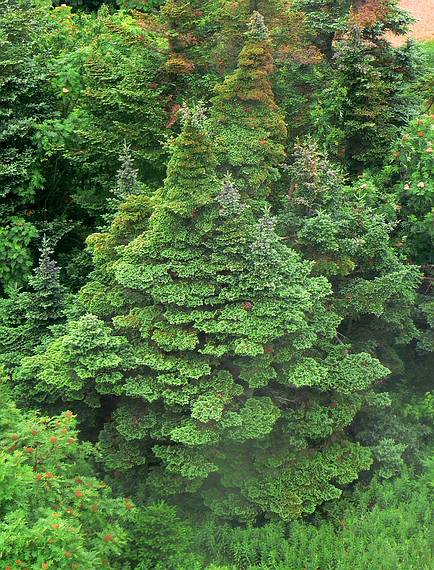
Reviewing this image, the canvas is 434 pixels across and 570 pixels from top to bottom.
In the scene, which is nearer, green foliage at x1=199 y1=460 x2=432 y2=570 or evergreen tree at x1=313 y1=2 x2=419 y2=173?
green foliage at x1=199 y1=460 x2=432 y2=570

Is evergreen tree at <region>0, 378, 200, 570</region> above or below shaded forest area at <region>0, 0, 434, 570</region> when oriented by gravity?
below

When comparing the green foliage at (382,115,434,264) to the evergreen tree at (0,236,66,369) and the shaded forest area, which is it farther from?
the evergreen tree at (0,236,66,369)

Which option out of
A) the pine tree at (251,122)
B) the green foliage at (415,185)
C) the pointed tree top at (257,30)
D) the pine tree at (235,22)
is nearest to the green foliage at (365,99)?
the green foliage at (415,185)

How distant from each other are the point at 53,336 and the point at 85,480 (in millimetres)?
2462

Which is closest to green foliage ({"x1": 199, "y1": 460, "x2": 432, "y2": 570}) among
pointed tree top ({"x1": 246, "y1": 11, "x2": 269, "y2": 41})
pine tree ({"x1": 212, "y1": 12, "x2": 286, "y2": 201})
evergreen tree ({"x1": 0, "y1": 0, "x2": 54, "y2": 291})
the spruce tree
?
the spruce tree

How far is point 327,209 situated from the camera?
8.02m

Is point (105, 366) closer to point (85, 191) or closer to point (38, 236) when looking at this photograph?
point (38, 236)

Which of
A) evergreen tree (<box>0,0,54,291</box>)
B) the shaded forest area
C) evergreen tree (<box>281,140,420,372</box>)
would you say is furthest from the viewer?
evergreen tree (<box>0,0,54,291</box>)

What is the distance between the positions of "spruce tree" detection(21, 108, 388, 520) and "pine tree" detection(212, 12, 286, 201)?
28.0 inches

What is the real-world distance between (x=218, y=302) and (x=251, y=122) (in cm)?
246

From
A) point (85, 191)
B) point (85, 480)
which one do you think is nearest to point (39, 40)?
point (85, 191)

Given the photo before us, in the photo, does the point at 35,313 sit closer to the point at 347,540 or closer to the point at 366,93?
the point at 347,540

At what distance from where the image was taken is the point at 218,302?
22.5 feet

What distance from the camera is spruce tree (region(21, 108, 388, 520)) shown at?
6676 mm
